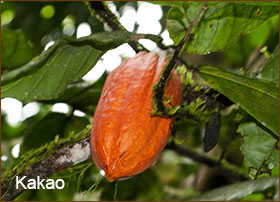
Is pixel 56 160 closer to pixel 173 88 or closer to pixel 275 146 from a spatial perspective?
pixel 173 88

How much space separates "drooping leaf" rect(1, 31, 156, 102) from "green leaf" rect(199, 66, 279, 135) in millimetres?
177

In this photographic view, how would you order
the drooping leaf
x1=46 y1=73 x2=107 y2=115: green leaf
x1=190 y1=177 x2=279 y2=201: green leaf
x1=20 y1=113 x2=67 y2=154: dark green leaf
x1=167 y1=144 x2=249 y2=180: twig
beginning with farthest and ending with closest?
x1=167 y1=144 x2=249 y2=180: twig
x1=20 y1=113 x2=67 y2=154: dark green leaf
x1=46 y1=73 x2=107 y2=115: green leaf
x1=190 y1=177 x2=279 y2=201: green leaf
the drooping leaf

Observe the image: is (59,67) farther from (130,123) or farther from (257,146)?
(257,146)

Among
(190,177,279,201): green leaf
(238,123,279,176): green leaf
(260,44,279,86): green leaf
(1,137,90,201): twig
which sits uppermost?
(1,137,90,201): twig

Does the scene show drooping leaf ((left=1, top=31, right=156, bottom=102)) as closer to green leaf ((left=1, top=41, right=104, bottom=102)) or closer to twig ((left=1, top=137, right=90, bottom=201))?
green leaf ((left=1, top=41, right=104, bottom=102))

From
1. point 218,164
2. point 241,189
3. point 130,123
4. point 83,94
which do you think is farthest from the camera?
point 218,164

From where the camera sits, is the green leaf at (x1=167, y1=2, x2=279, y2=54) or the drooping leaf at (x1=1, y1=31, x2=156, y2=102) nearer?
the drooping leaf at (x1=1, y1=31, x2=156, y2=102)

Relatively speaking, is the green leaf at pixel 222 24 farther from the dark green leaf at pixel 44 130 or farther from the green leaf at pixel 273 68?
the dark green leaf at pixel 44 130

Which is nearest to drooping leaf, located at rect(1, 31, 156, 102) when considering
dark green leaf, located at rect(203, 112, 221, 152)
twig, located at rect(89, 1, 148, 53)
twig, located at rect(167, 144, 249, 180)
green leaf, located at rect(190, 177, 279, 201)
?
twig, located at rect(89, 1, 148, 53)

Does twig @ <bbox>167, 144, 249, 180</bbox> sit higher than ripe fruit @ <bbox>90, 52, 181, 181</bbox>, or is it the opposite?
ripe fruit @ <bbox>90, 52, 181, 181</bbox>

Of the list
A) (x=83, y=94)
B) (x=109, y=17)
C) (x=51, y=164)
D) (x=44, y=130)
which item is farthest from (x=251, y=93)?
(x=44, y=130)

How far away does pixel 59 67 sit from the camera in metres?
1.01

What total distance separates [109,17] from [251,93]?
14.0 inches

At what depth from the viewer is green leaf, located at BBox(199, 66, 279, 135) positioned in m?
0.90
